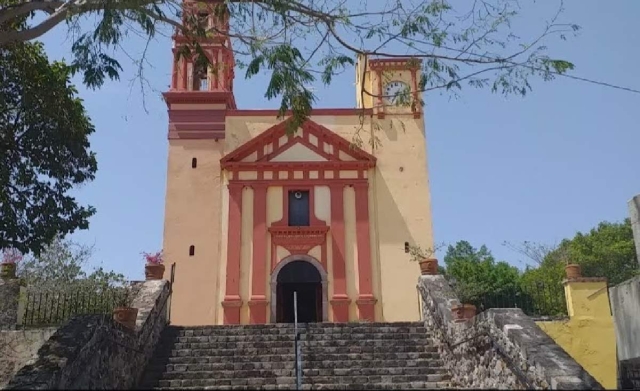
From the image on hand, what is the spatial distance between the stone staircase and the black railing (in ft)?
6.99

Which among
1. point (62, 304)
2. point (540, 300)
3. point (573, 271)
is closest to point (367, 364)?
point (573, 271)

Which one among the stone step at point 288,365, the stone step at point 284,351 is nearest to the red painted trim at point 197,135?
the stone step at point 284,351

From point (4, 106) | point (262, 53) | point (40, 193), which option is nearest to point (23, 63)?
point (4, 106)

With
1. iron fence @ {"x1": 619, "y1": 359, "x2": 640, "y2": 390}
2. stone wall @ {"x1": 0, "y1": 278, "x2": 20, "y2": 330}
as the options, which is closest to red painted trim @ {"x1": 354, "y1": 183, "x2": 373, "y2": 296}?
iron fence @ {"x1": 619, "y1": 359, "x2": 640, "y2": 390}

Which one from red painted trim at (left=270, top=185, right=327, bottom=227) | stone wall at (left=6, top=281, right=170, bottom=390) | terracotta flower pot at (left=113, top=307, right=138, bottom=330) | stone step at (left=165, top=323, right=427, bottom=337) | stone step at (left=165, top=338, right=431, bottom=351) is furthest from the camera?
red painted trim at (left=270, top=185, right=327, bottom=227)

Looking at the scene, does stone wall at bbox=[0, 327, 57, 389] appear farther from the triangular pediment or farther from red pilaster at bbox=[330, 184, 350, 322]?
the triangular pediment

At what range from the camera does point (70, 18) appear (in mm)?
8594

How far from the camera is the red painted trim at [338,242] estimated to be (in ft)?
57.7

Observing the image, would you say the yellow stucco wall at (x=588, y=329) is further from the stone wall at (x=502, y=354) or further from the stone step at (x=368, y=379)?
the stone step at (x=368, y=379)

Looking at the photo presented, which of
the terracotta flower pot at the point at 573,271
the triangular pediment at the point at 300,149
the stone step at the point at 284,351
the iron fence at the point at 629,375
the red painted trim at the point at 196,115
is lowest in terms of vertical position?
the iron fence at the point at 629,375

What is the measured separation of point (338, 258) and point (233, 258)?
2.89 metres

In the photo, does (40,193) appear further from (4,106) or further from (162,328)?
(162,328)

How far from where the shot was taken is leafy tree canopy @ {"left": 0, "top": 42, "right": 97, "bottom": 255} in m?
10.9

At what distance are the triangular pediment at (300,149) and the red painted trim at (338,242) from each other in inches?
40.8
